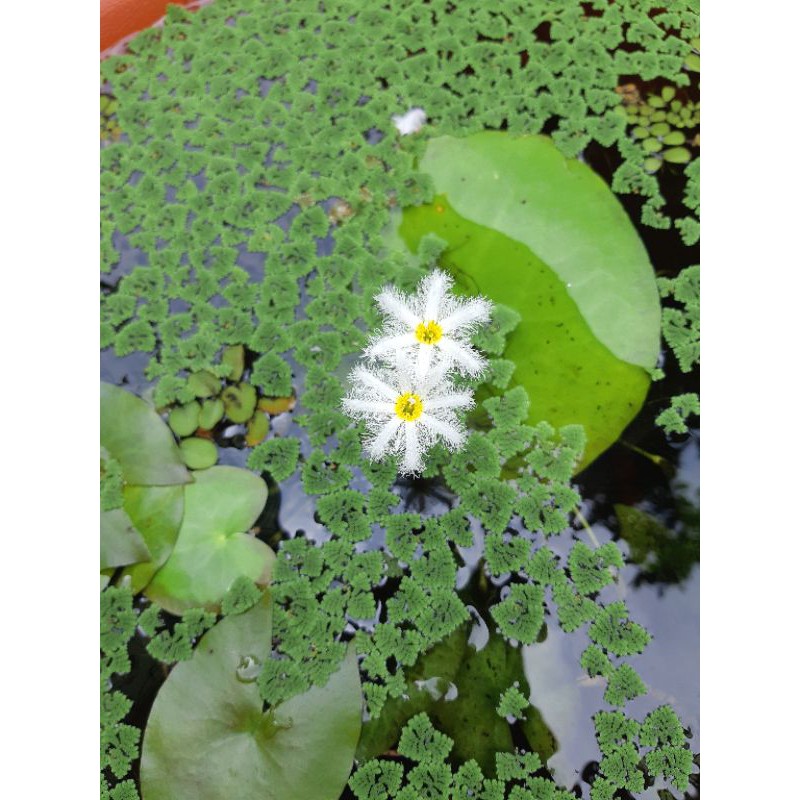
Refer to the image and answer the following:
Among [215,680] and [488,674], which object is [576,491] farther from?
[215,680]

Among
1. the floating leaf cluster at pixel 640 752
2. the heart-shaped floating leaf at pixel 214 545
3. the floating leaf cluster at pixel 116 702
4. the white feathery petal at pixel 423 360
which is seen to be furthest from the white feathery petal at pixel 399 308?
the floating leaf cluster at pixel 640 752

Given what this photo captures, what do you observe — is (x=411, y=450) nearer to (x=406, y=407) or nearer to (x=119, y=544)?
(x=406, y=407)

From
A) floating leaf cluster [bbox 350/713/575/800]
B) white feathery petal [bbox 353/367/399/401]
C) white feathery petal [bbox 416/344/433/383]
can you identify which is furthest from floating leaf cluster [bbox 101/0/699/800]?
white feathery petal [bbox 416/344/433/383]

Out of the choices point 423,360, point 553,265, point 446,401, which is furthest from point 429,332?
point 553,265

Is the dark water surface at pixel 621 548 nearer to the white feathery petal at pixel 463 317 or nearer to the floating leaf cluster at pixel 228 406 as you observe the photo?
the floating leaf cluster at pixel 228 406

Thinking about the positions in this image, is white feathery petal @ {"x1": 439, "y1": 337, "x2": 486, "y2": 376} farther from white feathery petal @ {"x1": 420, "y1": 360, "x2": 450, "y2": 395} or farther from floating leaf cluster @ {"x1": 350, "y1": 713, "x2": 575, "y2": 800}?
floating leaf cluster @ {"x1": 350, "y1": 713, "x2": 575, "y2": 800}
